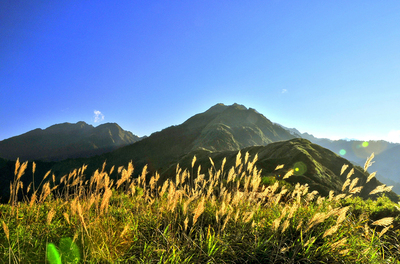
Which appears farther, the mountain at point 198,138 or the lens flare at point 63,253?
the mountain at point 198,138

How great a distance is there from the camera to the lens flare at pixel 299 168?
15.6m

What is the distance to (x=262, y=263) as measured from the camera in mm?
2889

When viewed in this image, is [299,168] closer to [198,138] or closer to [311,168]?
[311,168]

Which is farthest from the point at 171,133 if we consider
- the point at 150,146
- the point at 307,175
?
the point at 307,175

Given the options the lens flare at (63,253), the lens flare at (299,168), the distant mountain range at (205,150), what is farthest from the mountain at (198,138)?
the lens flare at (63,253)

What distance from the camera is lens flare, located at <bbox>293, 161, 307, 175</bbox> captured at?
51.1 ft

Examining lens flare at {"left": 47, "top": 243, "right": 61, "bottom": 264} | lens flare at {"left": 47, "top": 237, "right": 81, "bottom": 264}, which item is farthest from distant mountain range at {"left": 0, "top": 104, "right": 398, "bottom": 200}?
lens flare at {"left": 47, "top": 243, "right": 61, "bottom": 264}

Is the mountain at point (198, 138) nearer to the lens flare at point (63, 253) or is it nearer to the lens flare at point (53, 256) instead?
the lens flare at point (63, 253)

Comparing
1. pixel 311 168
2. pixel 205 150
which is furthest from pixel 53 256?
pixel 205 150

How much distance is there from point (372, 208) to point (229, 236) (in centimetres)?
540

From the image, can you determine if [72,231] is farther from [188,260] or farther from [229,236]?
[229,236]

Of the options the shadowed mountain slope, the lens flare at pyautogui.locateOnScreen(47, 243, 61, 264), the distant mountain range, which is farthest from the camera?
the shadowed mountain slope

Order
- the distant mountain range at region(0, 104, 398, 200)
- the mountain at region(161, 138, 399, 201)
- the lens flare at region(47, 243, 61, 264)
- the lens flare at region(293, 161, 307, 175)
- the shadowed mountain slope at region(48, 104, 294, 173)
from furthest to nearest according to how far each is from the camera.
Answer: the shadowed mountain slope at region(48, 104, 294, 173), the distant mountain range at region(0, 104, 398, 200), the lens flare at region(293, 161, 307, 175), the mountain at region(161, 138, 399, 201), the lens flare at region(47, 243, 61, 264)

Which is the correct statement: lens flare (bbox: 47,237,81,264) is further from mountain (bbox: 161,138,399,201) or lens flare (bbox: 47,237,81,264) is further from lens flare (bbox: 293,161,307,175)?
lens flare (bbox: 293,161,307,175)
